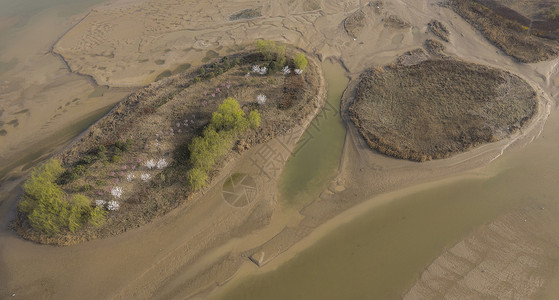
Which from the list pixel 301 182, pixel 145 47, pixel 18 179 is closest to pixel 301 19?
pixel 145 47

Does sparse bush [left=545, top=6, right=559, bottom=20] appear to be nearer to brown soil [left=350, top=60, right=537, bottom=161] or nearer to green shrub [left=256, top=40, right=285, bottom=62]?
brown soil [left=350, top=60, right=537, bottom=161]

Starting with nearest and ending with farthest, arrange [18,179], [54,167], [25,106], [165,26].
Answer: [54,167] → [18,179] → [25,106] → [165,26]

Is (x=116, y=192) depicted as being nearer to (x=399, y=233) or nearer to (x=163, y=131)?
(x=163, y=131)

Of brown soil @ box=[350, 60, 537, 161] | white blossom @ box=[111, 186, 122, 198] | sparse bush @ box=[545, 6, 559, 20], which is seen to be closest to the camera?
white blossom @ box=[111, 186, 122, 198]

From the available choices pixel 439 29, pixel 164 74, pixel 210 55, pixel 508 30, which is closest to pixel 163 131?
pixel 164 74

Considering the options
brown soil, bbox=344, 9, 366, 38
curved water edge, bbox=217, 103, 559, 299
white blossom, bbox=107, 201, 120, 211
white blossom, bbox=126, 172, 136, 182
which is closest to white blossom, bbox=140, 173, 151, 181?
white blossom, bbox=126, 172, 136, 182

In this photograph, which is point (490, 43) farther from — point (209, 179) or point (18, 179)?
point (18, 179)
